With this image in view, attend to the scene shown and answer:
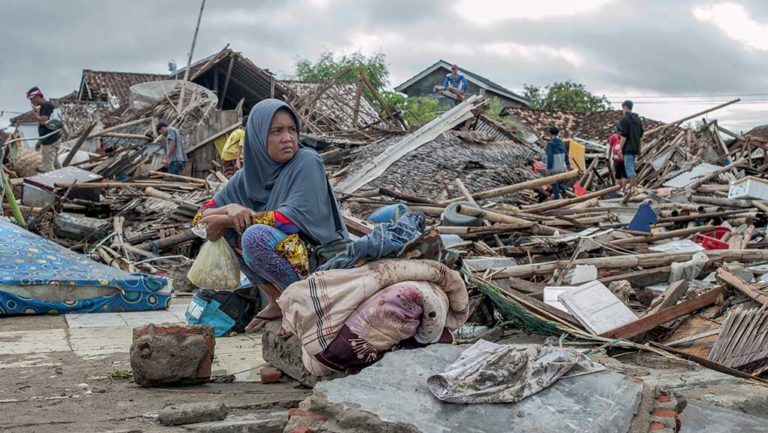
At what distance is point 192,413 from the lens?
3303 millimetres

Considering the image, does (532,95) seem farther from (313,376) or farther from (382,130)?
(313,376)

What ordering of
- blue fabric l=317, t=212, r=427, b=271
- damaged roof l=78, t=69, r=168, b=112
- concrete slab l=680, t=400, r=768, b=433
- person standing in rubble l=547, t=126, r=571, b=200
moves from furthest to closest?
damaged roof l=78, t=69, r=168, b=112, person standing in rubble l=547, t=126, r=571, b=200, blue fabric l=317, t=212, r=427, b=271, concrete slab l=680, t=400, r=768, b=433

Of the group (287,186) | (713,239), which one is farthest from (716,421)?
(713,239)

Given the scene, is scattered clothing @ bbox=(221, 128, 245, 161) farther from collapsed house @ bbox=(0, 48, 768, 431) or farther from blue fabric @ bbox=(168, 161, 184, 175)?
blue fabric @ bbox=(168, 161, 184, 175)

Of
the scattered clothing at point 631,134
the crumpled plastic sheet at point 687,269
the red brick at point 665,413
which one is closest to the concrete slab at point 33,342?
the red brick at point 665,413

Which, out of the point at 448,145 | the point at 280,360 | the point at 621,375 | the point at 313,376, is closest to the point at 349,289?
the point at 313,376

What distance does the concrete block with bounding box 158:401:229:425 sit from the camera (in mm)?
3283

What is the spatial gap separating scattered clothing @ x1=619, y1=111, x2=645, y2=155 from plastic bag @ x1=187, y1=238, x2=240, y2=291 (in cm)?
1102

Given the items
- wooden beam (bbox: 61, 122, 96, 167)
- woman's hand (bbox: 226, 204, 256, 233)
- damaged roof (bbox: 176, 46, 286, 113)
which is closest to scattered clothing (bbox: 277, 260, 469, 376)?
woman's hand (bbox: 226, 204, 256, 233)

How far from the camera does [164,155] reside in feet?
53.2

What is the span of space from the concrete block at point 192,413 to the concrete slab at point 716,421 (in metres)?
1.83

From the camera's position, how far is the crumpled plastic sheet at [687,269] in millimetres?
6273

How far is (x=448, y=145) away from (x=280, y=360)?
10616mm

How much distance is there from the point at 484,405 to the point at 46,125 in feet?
41.9
